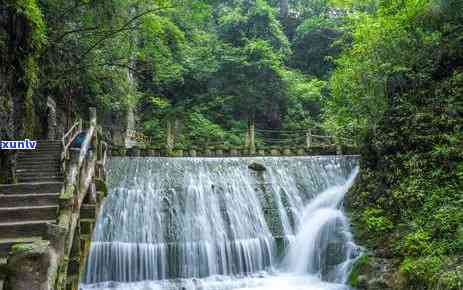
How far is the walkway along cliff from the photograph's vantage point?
12.1 feet

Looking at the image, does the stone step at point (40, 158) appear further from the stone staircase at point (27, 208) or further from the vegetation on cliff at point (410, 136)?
the vegetation on cliff at point (410, 136)

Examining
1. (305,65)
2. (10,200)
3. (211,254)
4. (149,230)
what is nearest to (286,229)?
(211,254)

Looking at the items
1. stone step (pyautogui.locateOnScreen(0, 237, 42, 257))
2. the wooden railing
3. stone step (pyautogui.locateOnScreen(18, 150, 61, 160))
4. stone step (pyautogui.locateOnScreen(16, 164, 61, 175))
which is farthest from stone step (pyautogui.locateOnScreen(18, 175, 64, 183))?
stone step (pyautogui.locateOnScreen(0, 237, 42, 257))

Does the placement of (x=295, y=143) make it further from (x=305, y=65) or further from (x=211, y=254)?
(x=211, y=254)

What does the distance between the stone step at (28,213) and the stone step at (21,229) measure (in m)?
0.28

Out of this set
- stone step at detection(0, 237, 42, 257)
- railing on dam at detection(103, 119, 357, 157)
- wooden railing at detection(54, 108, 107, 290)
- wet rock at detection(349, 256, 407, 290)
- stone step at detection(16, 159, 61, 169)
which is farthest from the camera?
railing on dam at detection(103, 119, 357, 157)

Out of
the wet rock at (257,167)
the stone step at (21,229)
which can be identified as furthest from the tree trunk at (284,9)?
the stone step at (21,229)

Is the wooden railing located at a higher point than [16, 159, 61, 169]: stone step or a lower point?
lower

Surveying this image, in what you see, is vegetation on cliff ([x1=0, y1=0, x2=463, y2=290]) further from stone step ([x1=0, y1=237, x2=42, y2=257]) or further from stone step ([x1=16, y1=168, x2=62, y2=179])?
stone step ([x1=0, y1=237, x2=42, y2=257])

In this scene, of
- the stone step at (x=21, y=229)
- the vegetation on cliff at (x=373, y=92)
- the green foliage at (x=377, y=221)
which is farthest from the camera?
the green foliage at (x=377, y=221)

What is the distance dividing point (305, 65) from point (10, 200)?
80.2 feet

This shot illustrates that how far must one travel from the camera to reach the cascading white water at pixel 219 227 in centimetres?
931

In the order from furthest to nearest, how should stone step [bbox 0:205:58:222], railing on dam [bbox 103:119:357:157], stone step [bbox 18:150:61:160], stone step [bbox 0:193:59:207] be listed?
railing on dam [bbox 103:119:357:157] < stone step [bbox 18:150:61:160] < stone step [bbox 0:193:59:207] < stone step [bbox 0:205:58:222]

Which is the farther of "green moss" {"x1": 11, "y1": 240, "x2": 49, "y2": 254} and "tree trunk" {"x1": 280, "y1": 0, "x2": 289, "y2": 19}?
"tree trunk" {"x1": 280, "y1": 0, "x2": 289, "y2": 19}
